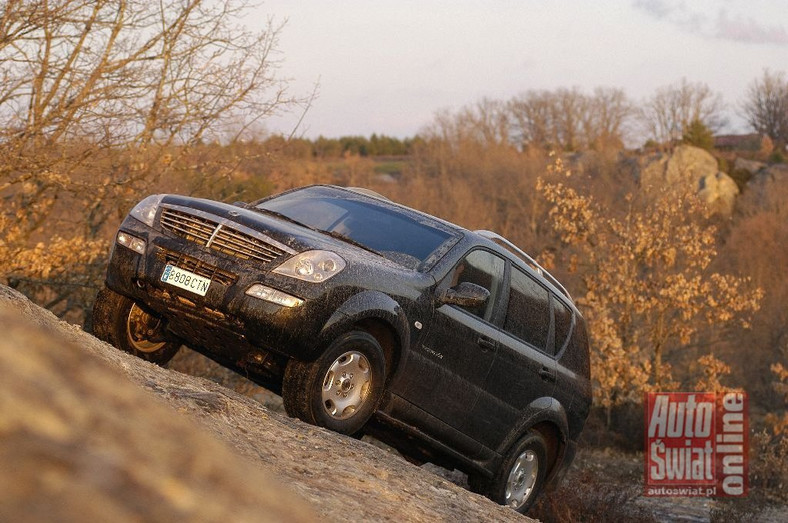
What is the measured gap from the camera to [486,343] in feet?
23.4

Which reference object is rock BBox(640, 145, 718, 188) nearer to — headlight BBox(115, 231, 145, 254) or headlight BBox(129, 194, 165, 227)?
headlight BBox(129, 194, 165, 227)

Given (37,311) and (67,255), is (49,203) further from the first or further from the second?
(37,311)

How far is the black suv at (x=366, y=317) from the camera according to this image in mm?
5996

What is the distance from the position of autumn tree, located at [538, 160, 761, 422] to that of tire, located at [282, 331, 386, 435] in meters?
13.2

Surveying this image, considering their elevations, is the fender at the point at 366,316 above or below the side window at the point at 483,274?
below

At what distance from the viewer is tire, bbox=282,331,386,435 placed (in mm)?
5992

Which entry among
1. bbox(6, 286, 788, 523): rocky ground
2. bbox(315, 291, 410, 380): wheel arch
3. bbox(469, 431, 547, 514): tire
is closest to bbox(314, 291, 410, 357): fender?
bbox(315, 291, 410, 380): wheel arch

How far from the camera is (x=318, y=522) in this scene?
1.15m

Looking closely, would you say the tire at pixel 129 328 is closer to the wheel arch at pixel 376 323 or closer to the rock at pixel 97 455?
the wheel arch at pixel 376 323

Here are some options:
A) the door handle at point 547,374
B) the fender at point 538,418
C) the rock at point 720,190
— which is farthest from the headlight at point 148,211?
the rock at point 720,190

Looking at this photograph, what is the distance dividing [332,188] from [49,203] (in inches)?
206

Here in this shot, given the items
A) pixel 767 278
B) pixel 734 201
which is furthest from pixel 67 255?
pixel 734 201

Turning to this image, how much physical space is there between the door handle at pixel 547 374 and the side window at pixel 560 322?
0.60 ft

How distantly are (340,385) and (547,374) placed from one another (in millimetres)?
2222
